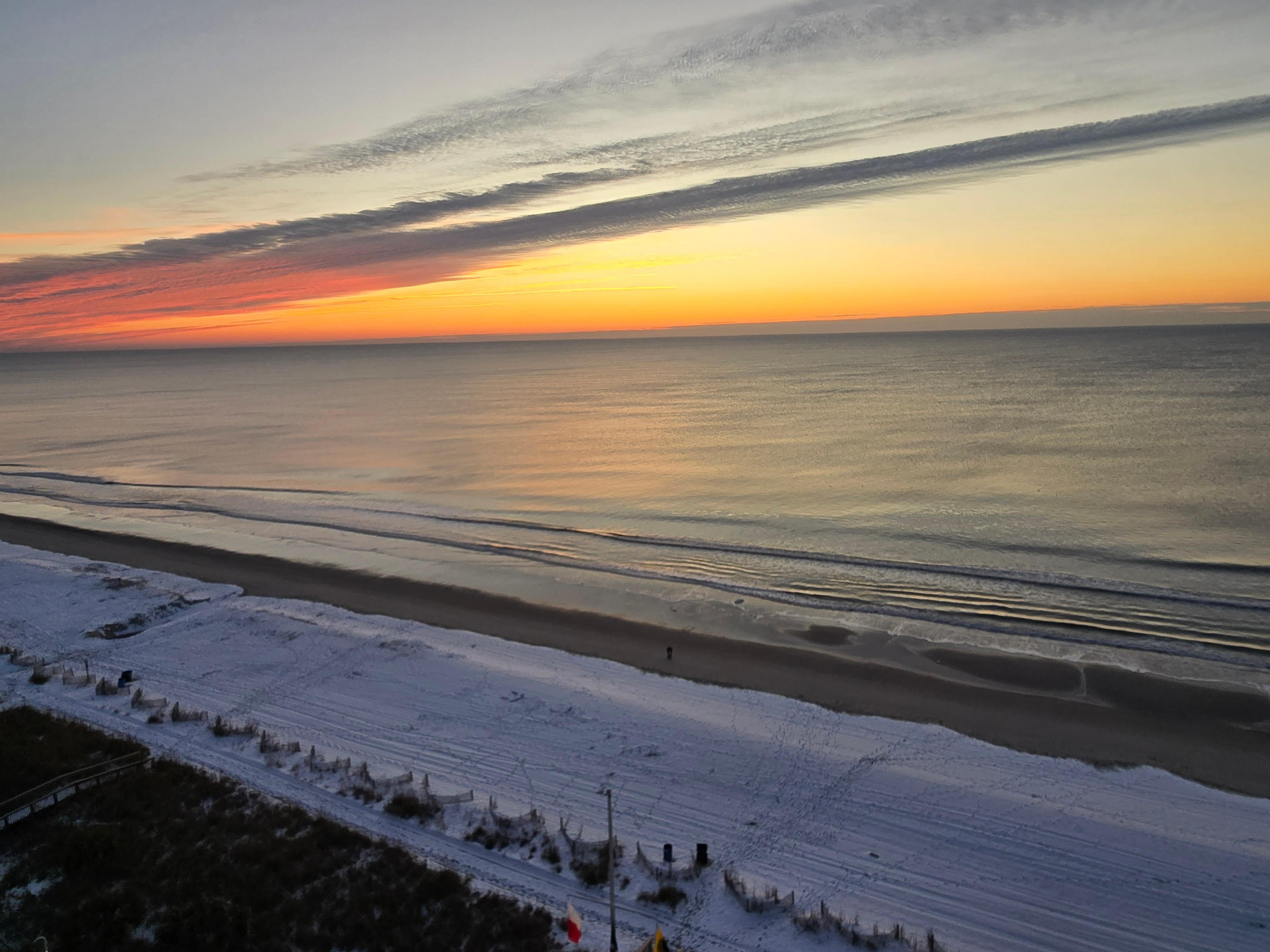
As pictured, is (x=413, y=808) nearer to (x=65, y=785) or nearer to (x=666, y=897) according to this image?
(x=666, y=897)

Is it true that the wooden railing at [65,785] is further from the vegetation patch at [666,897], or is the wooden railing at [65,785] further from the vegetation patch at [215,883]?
the vegetation patch at [666,897]

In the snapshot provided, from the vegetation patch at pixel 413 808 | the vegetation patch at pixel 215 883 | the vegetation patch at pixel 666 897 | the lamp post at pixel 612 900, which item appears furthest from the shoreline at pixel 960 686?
the vegetation patch at pixel 215 883

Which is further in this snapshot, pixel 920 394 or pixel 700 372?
pixel 700 372

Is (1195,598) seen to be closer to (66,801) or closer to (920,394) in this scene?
(66,801)

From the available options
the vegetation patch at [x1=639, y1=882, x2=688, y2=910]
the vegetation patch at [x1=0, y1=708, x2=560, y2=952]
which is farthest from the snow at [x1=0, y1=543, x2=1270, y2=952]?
the vegetation patch at [x1=0, y1=708, x2=560, y2=952]

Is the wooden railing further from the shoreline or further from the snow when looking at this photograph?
the shoreline

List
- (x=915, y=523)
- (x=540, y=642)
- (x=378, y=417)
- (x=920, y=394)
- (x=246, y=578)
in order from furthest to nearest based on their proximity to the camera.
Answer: (x=920, y=394) → (x=378, y=417) → (x=915, y=523) → (x=246, y=578) → (x=540, y=642)

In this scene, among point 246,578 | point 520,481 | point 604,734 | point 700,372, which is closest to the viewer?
point 604,734

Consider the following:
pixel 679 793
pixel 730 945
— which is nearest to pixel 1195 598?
pixel 679 793
